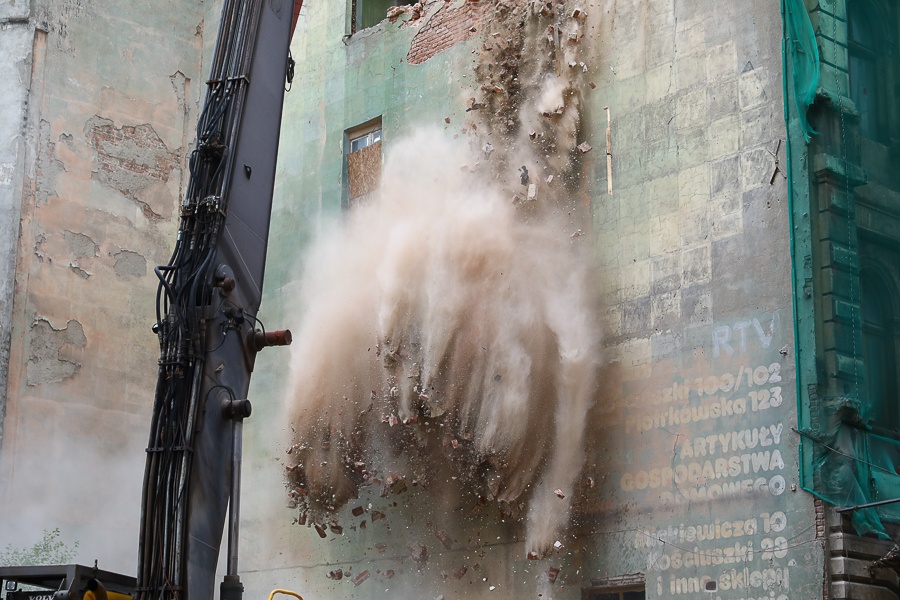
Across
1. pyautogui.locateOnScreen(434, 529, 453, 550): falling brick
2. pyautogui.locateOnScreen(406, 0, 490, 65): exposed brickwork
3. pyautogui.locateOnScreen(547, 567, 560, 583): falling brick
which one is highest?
pyautogui.locateOnScreen(406, 0, 490, 65): exposed brickwork

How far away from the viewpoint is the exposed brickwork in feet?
65.2

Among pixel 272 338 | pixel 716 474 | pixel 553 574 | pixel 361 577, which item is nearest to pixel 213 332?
pixel 272 338

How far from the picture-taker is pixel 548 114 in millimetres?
17750

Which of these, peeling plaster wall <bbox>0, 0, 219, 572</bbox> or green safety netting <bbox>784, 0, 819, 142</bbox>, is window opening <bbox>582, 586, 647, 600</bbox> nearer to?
green safety netting <bbox>784, 0, 819, 142</bbox>

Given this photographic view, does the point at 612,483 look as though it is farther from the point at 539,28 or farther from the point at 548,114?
the point at 539,28

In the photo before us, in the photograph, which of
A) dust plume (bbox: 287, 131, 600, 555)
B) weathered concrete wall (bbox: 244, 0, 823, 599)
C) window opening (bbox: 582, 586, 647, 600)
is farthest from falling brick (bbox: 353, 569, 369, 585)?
window opening (bbox: 582, 586, 647, 600)

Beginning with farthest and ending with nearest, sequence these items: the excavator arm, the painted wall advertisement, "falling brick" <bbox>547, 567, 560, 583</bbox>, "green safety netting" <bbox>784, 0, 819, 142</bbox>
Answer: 1. "falling brick" <bbox>547, 567, 560, 583</bbox>
2. "green safety netting" <bbox>784, 0, 819, 142</bbox>
3. the painted wall advertisement
4. the excavator arm

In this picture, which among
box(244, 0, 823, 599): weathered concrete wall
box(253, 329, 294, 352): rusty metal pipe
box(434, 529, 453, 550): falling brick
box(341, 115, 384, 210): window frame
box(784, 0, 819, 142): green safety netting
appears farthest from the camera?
box(341, 115, 384, 210): window frame

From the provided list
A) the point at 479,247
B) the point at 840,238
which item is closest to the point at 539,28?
the point at 479,247

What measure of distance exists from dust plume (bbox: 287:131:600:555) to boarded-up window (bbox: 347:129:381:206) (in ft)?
2.40

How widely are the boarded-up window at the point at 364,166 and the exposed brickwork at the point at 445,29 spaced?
4.85 feet

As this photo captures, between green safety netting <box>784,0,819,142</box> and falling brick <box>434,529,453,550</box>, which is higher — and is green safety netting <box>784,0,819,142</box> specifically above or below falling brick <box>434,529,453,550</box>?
above

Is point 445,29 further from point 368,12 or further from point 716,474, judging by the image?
point 716,474

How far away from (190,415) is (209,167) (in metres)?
2.53
